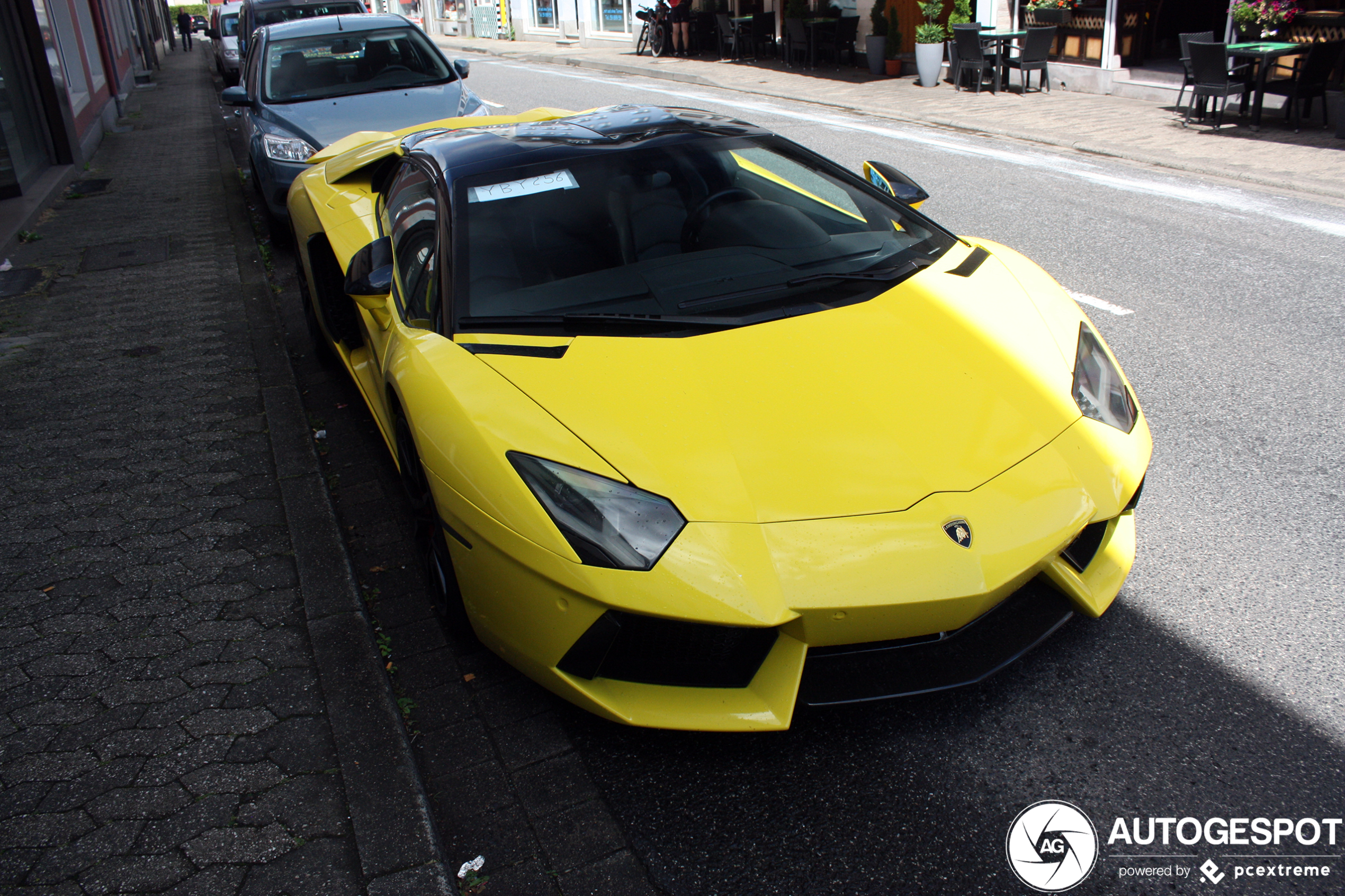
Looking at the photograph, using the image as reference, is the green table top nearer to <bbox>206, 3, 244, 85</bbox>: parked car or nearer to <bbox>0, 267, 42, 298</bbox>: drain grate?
<bbox>0, 267, 42, 298</bbox>: drain grate

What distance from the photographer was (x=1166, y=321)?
5.00 m

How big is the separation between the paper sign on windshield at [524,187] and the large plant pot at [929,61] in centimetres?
1398

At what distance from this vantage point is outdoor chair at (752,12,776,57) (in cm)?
2150

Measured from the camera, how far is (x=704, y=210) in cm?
318

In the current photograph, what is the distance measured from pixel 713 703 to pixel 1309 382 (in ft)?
11.6

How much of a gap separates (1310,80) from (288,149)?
1061cm

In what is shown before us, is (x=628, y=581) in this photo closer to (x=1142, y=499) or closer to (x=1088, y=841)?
(x=1088, y=841)

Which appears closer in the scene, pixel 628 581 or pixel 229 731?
pixel 628 581

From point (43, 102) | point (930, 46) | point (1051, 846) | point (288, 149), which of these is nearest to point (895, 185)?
point (1051, 846)

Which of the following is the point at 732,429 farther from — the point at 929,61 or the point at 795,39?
the point at 795,39

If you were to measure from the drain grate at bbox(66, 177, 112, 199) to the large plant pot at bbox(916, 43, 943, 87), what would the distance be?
12.0 m

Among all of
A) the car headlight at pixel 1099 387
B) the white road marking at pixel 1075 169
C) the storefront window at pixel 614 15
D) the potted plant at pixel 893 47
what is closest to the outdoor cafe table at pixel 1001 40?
the potted plant at pixel 893 47

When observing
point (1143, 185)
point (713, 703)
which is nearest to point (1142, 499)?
point (713, 703)

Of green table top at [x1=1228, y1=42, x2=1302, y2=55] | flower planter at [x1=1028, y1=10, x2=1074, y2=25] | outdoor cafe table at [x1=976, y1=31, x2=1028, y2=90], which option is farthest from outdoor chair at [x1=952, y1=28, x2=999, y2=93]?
green table top at [x1=1228, y1=42, x2=1302, y2=55]
